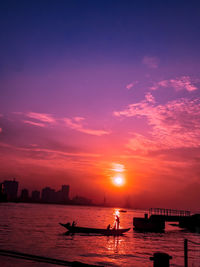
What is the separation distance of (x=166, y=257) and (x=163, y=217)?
72.3 meters

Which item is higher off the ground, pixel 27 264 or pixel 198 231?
pixel 27 264

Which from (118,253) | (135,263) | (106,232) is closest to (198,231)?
(106,232)

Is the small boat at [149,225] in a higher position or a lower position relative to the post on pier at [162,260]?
lower

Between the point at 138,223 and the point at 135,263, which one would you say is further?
the point at 138,223

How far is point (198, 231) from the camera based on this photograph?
236 feet

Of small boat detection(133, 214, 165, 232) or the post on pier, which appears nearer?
the post on pier

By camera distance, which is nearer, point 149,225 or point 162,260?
point 162,260

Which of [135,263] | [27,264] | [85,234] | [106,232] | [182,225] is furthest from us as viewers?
[182,225]

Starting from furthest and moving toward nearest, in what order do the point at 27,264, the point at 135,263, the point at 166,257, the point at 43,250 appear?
the point at 43,250 < the point at 135,263 < the point at 27,264 < the point at 166,257

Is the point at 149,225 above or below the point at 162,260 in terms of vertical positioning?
below

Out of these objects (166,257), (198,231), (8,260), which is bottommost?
(198,231)

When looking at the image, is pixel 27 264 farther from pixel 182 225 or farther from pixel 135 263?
pixel 182 225

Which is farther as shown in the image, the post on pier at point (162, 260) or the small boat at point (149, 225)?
the small boat at point (149, 225)

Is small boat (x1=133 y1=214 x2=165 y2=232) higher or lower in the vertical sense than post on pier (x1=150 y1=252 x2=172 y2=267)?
lower
